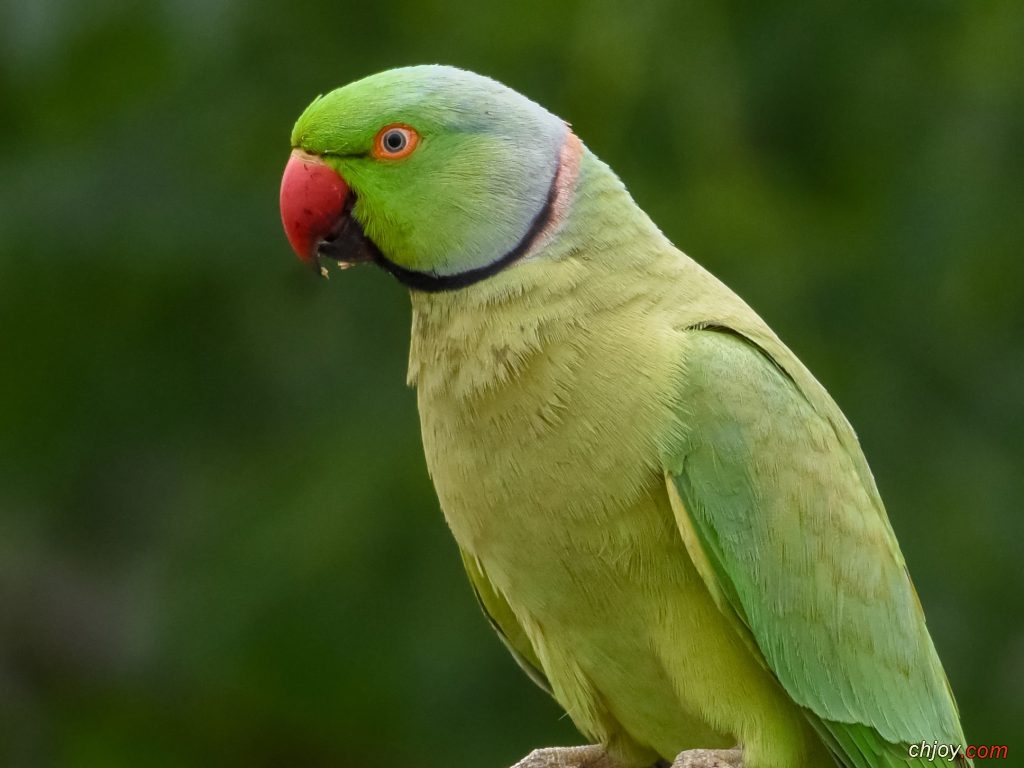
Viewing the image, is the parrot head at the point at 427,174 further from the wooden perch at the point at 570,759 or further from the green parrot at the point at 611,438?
the wooden perch at the point at 570,759

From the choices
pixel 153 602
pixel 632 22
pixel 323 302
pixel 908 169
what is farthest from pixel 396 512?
pixel 908 169

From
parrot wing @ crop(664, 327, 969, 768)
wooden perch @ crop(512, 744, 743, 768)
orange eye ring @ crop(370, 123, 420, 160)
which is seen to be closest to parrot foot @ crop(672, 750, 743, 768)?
parrot wing @ crop(664, 327, 969, 768)

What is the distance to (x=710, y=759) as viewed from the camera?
329 cm

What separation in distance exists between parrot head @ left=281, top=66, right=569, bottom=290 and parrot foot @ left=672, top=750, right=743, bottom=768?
44.8 inches

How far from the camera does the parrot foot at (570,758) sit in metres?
3.75

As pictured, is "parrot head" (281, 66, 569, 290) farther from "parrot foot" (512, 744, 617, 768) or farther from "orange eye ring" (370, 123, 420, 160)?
"parrot foot" (512, 744, 617, 768)

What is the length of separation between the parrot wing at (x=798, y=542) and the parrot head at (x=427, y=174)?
500 mm

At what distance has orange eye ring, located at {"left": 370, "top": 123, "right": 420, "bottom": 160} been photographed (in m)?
3.38

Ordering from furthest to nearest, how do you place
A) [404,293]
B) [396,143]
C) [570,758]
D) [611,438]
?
[404,293] → [570,758] → [396,143] → [611,438]

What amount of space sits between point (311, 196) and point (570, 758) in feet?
4.95

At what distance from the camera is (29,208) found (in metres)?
6.02

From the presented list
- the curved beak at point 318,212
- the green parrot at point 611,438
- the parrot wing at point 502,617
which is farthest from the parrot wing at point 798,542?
the curved beak at point 318,212

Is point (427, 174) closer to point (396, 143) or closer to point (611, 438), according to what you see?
point (396, 143)

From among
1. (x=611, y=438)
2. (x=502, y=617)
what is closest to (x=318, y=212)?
(x=611, y=438)
